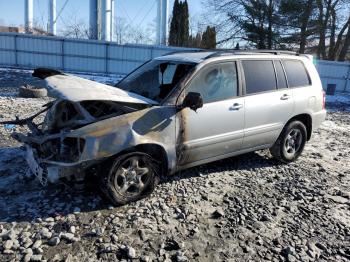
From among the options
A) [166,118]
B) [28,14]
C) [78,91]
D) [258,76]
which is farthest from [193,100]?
[28,14]

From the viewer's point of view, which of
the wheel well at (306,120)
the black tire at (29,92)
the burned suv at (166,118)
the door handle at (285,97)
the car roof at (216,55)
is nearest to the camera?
the burned suv at (166,118)

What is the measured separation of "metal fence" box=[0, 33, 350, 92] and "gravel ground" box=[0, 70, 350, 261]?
1525 centimetres

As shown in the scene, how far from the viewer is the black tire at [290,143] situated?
5.89m

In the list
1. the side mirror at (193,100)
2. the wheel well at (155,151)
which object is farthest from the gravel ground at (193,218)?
the side mirror at (193,100)

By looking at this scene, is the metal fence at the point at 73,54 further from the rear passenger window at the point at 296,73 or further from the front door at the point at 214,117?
the front door at the point at 214,117

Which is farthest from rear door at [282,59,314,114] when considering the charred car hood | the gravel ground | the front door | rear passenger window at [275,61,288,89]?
the charred car hood

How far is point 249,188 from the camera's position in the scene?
505cm

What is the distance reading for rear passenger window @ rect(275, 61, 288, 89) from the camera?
5695 mm

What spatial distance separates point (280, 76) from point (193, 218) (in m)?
2.79

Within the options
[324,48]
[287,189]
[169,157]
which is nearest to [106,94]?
[169,157]

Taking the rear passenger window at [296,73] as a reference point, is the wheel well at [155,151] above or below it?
below

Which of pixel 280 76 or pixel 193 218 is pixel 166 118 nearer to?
pixel 193 218

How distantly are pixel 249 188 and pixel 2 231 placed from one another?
305 cm

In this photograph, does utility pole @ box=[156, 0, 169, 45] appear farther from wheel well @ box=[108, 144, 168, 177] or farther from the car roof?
wheel well @ box=[108, 144, 168, 177]
